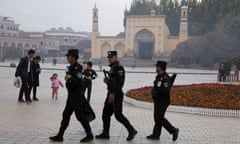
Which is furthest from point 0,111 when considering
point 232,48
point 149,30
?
point 149,30

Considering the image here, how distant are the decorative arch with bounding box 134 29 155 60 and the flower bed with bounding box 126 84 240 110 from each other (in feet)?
186

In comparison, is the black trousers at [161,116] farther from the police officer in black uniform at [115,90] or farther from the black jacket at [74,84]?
the black jacket at [74,84]

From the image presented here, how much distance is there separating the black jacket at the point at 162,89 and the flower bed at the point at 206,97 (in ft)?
14.2

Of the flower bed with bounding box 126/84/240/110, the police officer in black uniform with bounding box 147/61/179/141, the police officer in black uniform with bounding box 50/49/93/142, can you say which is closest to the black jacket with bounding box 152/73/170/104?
the police officer in black uniform with bounding box 147/61/179/141

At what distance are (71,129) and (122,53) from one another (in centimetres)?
6501

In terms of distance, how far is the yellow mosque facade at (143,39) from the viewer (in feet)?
220

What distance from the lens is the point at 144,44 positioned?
231ft

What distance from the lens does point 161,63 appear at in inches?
266

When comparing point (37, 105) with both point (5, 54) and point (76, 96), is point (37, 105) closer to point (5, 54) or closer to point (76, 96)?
point (76, 96)

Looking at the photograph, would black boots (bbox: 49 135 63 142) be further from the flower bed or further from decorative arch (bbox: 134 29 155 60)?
decorative arch (bbox: 134 29 155 60)

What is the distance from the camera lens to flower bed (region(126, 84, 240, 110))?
10.6 m

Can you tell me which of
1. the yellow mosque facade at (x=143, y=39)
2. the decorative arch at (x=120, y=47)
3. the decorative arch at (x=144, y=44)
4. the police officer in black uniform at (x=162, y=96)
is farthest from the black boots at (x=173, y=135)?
the decorative arch at (x=120, y=47)

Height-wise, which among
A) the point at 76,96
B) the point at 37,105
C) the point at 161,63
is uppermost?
the point at 161,63

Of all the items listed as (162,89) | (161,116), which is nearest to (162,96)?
(162,89)
